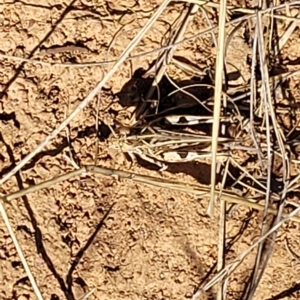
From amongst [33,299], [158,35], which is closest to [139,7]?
[158,35]

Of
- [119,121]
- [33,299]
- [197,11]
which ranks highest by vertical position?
[197,11]

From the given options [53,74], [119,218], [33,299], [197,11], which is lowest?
[33,299]

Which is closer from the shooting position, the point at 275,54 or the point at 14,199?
the point at 14,199

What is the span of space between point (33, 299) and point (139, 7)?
69 centimetres

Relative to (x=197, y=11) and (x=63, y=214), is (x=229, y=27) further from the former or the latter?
(x=63, y=214)

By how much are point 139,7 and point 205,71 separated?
0.21 m

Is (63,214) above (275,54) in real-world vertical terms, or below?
below

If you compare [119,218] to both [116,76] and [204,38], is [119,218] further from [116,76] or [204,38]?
[204,38]

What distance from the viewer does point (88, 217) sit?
5.22 ft

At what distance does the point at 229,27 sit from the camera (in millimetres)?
1653

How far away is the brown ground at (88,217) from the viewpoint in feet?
5.18

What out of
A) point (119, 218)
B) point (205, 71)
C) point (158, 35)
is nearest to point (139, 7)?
point (158, 35)

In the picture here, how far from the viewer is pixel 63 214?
5.21 ft

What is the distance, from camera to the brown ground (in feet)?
5.18
